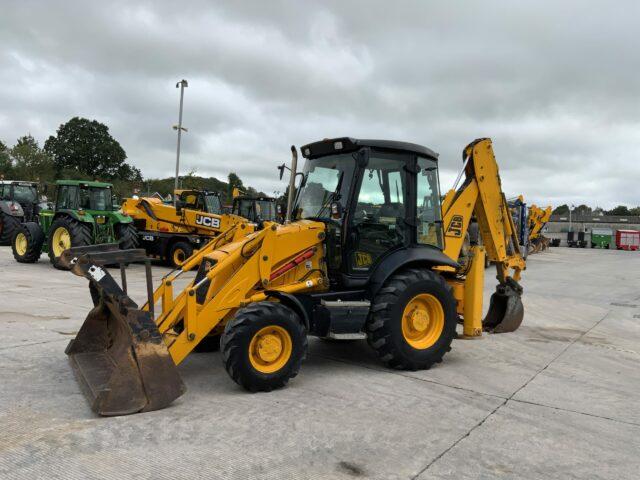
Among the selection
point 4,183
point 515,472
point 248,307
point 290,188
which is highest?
point 4,183

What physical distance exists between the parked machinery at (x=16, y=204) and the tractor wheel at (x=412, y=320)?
18897mm

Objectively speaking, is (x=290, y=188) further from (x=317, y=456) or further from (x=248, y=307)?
(x=317, y=456)

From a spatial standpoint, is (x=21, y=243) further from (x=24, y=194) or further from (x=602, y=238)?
(x=602, y=238)

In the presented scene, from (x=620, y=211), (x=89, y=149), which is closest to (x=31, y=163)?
(x=89, y=149)

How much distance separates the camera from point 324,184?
5.93 metres

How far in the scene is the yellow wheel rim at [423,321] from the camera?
580cm

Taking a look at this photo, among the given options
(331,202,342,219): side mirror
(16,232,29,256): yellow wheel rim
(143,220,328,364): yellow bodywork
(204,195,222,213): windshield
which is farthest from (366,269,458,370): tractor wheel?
(16,232,29,256): yellow wheel rim

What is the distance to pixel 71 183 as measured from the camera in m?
15.0

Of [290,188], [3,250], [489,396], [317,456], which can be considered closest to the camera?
[317,456]

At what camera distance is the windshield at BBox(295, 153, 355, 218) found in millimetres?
5696

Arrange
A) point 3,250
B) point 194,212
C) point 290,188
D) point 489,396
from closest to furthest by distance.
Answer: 1. point 489,396
2. point 290,188
3. point 194,212
4. point 3,250

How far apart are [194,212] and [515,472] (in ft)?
45.3

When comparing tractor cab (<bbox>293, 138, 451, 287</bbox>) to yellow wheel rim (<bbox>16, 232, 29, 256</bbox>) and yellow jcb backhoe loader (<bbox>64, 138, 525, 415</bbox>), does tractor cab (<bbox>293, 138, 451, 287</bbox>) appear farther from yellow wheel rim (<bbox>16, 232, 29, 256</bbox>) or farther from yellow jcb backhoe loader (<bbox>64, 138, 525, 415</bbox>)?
yellow wheel rim (<bbox>16, 232, 29, 256</bbox>)

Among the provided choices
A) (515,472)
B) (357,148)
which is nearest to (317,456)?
(515,472)
